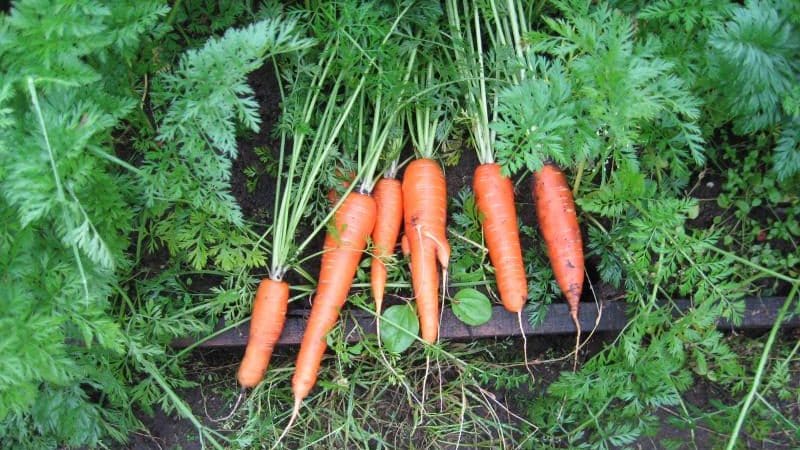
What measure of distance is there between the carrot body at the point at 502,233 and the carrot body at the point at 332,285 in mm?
331

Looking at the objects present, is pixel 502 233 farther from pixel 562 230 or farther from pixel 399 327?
pixel 399 327

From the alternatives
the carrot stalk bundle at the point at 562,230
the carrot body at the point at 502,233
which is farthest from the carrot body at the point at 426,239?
the carrot stalk bundle at the point at 562,230

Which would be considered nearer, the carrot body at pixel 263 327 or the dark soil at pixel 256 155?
the carrot body at pixel 263 327

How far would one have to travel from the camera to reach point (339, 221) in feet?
6.31

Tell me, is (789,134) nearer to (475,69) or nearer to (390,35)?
(475,69)

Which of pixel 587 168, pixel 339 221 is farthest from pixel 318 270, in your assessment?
pixel 587 168

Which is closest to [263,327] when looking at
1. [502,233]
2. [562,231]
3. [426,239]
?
[426,239]

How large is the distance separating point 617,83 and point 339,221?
2.72 feet

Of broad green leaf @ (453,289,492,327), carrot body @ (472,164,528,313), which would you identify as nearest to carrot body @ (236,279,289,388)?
broad green leaf @ (453,289,492,327)

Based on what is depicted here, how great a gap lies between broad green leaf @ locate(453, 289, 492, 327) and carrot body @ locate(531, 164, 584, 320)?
0.73ft

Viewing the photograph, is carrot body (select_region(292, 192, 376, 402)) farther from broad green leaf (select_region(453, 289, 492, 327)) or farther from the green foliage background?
broad green leaf (select_region(453, 289, 492, 327))

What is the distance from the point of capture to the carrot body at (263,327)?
1.88m

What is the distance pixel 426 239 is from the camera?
76.0 inches

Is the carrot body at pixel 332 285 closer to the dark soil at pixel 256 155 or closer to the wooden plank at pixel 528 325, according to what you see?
the wooden plank at pixel 528 325
